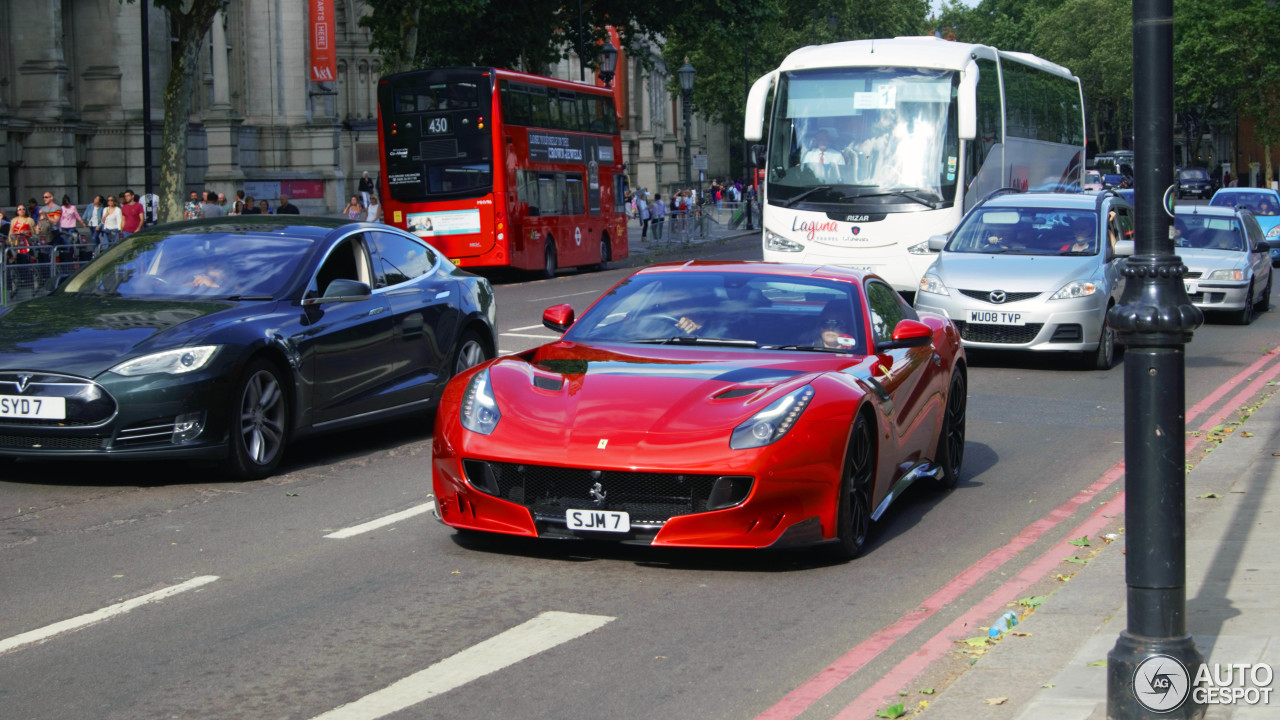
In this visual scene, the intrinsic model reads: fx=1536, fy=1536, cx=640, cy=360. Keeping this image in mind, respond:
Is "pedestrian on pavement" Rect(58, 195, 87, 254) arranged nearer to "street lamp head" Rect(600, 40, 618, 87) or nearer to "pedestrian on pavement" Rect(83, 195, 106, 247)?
"pedestrian on pavement" Rect(83, 195, 106, 247)

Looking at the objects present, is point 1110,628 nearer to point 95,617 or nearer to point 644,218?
point 95,617

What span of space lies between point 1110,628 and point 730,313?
3.06m

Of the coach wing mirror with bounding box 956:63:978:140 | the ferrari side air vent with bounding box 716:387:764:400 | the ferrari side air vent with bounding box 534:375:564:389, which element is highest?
the coach wing mirror with bounding box 956:63:978:140

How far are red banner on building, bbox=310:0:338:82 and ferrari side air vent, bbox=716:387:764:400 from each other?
42325mm

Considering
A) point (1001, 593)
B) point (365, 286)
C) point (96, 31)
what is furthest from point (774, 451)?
point (96, 31)

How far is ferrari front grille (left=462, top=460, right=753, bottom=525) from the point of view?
6730 millimetres

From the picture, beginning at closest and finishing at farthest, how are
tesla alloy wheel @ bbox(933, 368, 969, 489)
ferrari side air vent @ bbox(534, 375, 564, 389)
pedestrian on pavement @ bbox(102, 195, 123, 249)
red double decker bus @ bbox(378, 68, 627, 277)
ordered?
ferrari side air vent @ bbox(534, 375, 564, 389) → tesla alloy wheel @ bbox(933, 368, 969, 489) → red double decker bus @ bbox(378, 68, 627, 277) → pedestrian on pavement @ bbox(102, 195, 123, 249)

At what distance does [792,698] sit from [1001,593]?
189 cm

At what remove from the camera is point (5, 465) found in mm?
9922

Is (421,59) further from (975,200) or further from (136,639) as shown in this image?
(136,639)

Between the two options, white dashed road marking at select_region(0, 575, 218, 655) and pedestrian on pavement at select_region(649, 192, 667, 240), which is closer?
white dashed road marking at select_region(0, 575, 218, 655)

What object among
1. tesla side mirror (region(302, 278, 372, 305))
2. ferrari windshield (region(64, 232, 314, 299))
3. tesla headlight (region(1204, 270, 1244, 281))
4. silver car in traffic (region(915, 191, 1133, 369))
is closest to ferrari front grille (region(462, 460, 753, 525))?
tesla side mirror (region(302, 278, 372, 305))

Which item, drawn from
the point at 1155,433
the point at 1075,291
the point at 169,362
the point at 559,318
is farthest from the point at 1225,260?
the point at 1155,433

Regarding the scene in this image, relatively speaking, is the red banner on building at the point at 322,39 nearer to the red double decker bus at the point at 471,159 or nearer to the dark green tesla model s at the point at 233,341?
the red double decker bus at the point at 471,159
